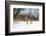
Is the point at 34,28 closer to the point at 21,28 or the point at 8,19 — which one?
the point at 21,28

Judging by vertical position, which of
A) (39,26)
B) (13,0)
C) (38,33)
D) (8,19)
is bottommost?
(38,33)

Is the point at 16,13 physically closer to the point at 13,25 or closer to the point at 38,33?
the point at 13,25
